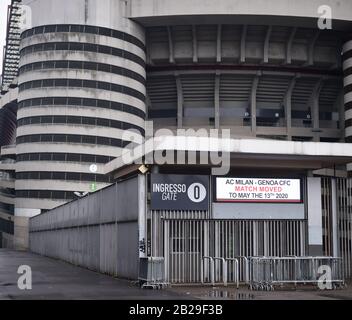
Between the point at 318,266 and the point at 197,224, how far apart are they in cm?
454

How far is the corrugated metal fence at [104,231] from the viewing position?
22.0 m

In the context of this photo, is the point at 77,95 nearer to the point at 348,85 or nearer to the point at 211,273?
the point at 348,85

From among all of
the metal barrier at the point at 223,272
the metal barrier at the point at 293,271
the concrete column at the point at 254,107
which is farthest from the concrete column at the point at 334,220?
the concrete column at the point at 254,107

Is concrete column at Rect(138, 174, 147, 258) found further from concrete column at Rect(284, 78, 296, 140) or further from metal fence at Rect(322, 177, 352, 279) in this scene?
concrete column at Rect(284, 78, 296, 140)

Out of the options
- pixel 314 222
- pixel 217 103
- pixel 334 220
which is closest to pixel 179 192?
pixel 314 222

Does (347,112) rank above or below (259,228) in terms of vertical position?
above

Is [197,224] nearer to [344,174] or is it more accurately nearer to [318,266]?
[318,266]

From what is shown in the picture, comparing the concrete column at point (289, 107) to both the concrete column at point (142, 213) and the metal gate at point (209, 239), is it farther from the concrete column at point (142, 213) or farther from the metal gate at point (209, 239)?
the concrete column at point (142, 213)

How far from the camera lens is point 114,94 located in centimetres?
7312

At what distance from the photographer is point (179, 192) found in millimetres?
21281

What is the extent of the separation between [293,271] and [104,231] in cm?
972

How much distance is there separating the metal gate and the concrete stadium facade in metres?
50.3
